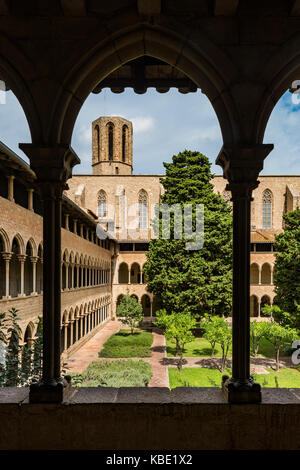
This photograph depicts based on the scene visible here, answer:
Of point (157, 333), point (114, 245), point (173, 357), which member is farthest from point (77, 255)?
point (114, 245)

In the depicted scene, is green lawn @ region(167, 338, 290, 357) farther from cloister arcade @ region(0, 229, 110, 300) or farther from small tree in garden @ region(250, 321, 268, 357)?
cloister arcade @ region(0, 229, 110, 300)

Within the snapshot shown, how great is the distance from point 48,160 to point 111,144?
145 feet

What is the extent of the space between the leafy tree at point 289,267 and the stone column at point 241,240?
57.8ft

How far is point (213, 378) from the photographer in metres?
14.2

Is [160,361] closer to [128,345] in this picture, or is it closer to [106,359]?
[106,359]

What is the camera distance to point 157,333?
83.6 feet

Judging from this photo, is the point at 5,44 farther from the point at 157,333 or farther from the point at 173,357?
the point at 157,333

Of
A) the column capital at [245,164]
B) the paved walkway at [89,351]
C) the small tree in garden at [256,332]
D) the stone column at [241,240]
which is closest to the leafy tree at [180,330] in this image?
the small tree in garden at [256,332]

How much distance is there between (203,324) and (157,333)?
873 cm

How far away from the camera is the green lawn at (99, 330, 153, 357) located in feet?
59.7

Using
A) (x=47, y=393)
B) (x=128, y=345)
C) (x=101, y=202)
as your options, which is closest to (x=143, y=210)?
(x=101, y=202)

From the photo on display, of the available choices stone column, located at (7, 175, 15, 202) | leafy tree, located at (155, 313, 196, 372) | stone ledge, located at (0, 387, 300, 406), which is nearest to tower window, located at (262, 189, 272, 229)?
leafy tree, located at (155, 313, 196, 372)

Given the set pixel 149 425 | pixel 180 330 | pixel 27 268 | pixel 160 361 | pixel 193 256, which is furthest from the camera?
pixel 193 256

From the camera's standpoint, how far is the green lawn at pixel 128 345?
1820cm
